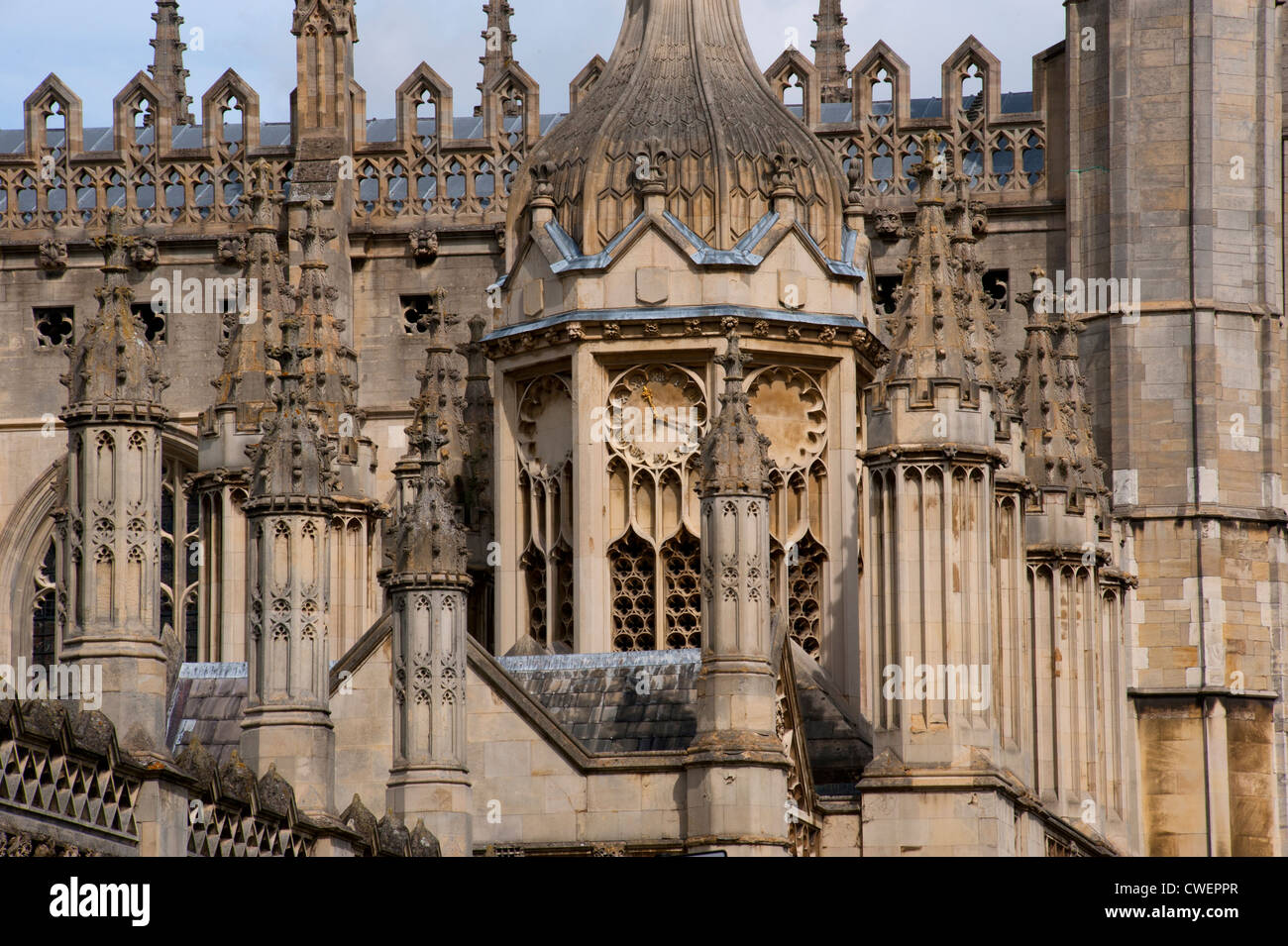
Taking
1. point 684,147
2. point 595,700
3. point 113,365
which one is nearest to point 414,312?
point 684,147

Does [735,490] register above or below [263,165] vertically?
below

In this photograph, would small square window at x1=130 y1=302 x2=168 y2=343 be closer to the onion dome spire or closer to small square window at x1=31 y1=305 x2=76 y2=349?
small square window at x1=31 y1=305 x2=76 y2=349

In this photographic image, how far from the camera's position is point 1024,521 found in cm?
4191

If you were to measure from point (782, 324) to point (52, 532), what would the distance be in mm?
14543

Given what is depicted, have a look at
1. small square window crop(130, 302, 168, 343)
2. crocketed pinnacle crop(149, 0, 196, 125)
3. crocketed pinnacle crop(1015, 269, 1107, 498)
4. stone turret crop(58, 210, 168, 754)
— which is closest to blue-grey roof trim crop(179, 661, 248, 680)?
stone turret crop(58, 210, 168, 754)

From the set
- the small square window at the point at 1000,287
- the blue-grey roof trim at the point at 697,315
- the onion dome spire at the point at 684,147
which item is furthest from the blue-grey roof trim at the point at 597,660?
the small square window at the point at 1000,287

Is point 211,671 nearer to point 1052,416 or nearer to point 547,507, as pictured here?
point 547,507

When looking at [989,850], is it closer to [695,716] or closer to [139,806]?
[695,716]

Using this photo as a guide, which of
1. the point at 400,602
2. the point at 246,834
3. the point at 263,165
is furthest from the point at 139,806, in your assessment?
the point at 263,165

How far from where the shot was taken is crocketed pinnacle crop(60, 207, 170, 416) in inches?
1031

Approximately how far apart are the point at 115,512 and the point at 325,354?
14.5 m

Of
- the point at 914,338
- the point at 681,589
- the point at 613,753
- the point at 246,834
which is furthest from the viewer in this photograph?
the point at 681,589

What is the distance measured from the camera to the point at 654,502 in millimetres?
41062

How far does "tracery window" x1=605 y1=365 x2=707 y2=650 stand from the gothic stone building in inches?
2.2
